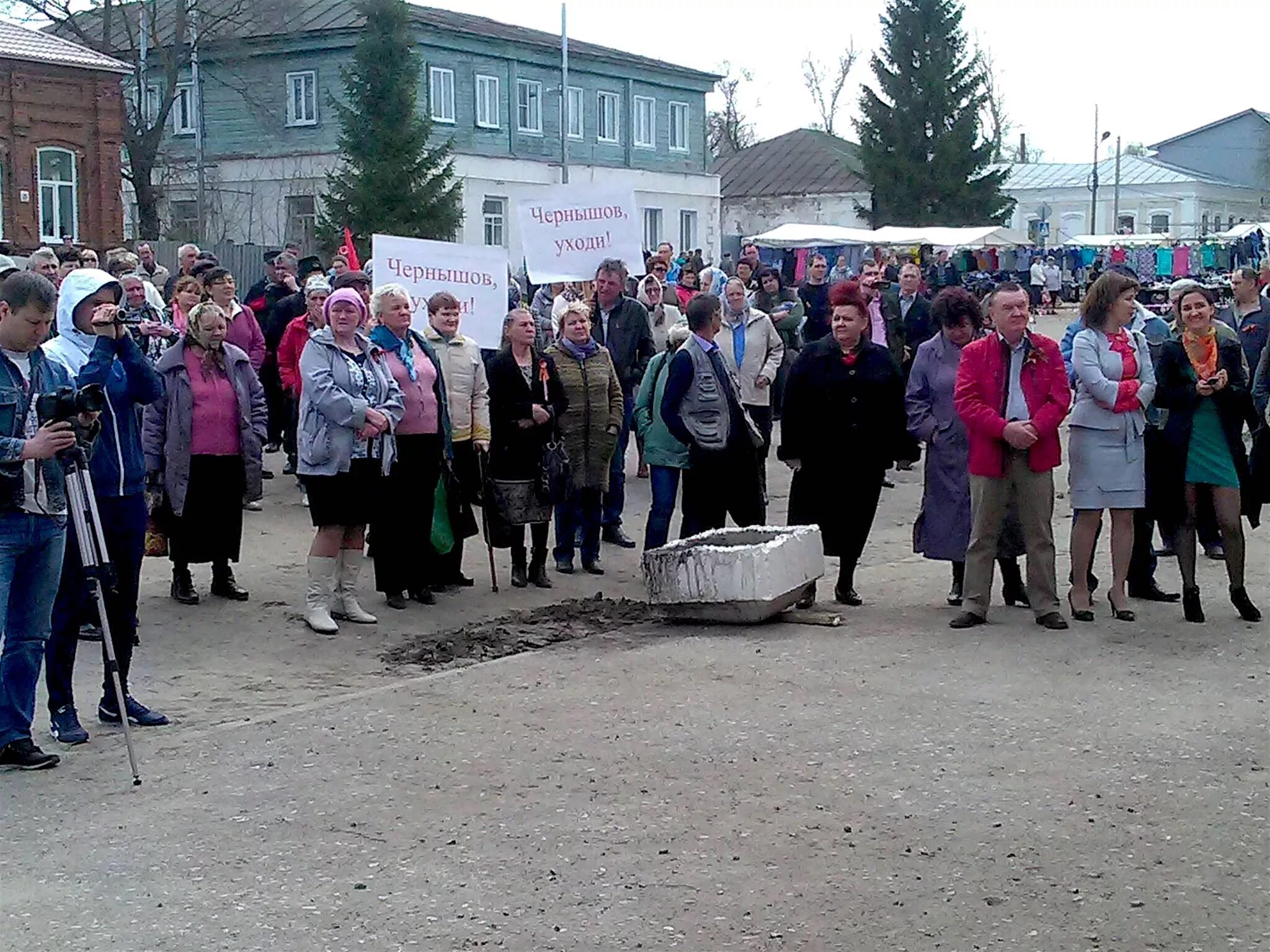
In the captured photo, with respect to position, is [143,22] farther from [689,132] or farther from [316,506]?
[316,506]

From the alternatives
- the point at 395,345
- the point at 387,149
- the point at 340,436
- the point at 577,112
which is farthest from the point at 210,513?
the point at 577,112

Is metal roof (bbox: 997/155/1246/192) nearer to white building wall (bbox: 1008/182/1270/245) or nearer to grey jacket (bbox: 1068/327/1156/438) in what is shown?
white building wall (bbox: 1008/182/1270/245)

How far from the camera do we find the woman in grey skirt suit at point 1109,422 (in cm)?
991

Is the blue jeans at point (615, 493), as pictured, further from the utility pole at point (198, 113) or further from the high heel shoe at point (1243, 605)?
the utility pole at point (198, 113)

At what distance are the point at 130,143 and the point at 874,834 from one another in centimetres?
4486

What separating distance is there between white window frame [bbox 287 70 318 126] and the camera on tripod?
44.8m

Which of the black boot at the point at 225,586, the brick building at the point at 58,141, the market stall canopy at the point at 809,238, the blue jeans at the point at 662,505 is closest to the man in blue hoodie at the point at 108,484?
the black boot at the point at 225,586

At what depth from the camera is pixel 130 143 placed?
47.1m

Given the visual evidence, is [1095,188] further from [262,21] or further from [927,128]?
[262,21]

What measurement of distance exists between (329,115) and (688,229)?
50.5 ft

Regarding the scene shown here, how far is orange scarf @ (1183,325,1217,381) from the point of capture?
33.2 feet

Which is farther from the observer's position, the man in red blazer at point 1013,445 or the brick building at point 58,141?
the brick building at point 58,141

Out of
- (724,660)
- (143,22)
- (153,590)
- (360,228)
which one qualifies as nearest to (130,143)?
(143,22)

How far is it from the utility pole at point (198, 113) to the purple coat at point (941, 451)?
4051cm
